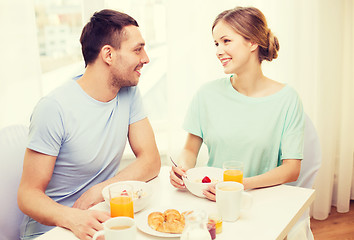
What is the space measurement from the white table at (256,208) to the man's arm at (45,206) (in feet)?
0.12

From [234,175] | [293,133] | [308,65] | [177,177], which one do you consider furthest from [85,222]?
[308,65]

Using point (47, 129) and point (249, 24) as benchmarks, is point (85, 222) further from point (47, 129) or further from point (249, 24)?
point (249, 24)

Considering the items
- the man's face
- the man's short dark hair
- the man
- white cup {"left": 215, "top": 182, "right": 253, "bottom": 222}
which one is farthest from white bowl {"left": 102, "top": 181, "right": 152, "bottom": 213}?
the man's short dark hair

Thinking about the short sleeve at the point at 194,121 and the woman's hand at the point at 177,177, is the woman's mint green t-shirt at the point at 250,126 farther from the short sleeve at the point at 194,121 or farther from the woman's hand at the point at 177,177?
the woman's hand at the point at 177,177

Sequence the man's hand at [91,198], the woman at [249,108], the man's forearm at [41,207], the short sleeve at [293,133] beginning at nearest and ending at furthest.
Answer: the man's forearm at [41,207] < the man's hand at [91,198] < the short sleeve at [293,133] < the woman at [249,108]

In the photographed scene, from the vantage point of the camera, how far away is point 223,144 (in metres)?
1.77

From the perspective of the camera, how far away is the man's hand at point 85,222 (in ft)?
3.67

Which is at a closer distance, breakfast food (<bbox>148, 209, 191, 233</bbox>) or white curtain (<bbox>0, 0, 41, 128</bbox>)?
breakfast food (<bbox>148, 209, 191, 233</bbox>)

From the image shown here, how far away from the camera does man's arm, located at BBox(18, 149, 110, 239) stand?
1142 mm

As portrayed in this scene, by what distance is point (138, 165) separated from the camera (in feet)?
5.20

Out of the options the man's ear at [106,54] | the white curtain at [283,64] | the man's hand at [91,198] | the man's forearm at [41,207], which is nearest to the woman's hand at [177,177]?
the man's hand at [91,198]

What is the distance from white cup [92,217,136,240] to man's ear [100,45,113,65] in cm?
81

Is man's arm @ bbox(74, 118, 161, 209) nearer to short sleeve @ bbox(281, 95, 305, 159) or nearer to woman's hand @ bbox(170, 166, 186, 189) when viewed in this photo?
woman's hand @ bbox(170, 166, 186, 189)

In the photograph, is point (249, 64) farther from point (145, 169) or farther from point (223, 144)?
point (145, 169)
